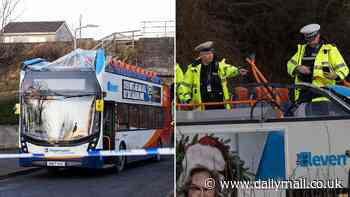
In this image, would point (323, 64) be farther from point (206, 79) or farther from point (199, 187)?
point (199, 187)

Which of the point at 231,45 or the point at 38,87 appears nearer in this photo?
the point at 231,45

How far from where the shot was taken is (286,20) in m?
2.27

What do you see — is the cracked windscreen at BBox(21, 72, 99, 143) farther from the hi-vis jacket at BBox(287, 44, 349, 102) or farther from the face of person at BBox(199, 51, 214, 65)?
the hi-vis jacket at BBox(287, 44, 349, 102)

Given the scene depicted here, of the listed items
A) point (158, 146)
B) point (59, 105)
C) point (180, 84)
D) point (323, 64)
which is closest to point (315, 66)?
point (323, 64)

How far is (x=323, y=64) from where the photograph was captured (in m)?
2.29

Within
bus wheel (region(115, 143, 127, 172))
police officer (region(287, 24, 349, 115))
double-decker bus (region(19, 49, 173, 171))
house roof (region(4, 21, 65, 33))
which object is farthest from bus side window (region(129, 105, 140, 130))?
police officer (region(287, 24, 349, 115))

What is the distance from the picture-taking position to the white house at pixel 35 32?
8.56 ft

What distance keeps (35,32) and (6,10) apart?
0.69 ft

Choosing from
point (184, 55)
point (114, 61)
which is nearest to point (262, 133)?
point (184, 55)

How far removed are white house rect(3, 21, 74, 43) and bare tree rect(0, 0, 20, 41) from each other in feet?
0.08

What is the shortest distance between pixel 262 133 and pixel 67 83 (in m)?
1.18

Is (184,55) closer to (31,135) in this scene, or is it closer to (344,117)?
(344,117)

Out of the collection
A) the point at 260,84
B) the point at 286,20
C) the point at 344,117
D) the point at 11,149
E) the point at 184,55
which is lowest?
the point at 11,149

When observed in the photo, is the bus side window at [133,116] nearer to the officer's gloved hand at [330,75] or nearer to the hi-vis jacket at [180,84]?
the hi-vis jacket at [180,84]
